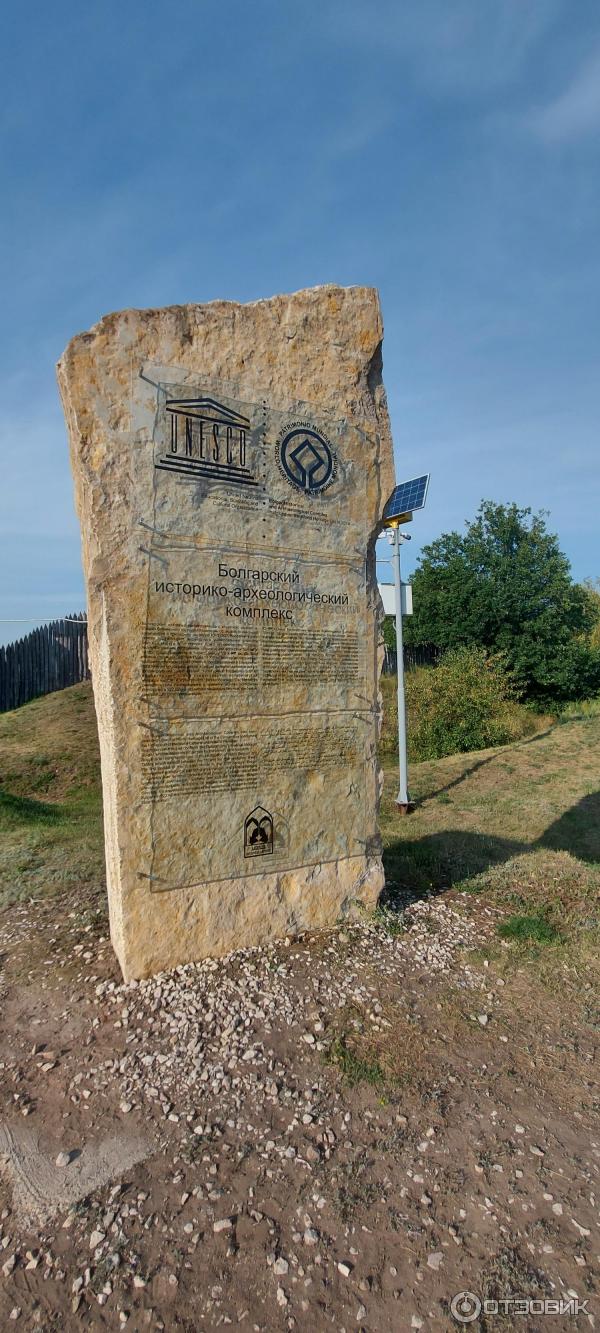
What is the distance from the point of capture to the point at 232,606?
4809 mm

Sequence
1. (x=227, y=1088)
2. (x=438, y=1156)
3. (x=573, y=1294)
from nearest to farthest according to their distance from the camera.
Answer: (x=573, y=1294) < (x=438, y=1156) < (x=227, y=1088)

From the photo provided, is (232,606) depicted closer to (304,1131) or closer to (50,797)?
(304,1131)

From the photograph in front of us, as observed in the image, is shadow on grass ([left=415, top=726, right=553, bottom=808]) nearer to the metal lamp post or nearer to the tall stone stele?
the metal lamp post

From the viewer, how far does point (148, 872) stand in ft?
14.6

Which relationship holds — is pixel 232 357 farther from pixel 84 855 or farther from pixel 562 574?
pixel 562 574

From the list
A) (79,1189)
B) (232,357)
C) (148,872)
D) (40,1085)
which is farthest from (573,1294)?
(232,357)

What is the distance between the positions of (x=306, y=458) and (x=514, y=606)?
2020 centimetres

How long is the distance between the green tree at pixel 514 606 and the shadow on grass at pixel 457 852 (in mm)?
13662

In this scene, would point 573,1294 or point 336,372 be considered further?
point 336,372

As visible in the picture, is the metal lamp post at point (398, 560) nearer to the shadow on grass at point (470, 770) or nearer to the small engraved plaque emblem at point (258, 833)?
the shadow on grass at point (470, 770)

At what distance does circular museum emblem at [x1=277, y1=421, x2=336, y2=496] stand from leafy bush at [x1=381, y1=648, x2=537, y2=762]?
1161 cm

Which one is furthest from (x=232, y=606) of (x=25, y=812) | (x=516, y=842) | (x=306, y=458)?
(x=25, y=812)

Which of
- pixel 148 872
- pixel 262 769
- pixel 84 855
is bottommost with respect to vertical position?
pixel 84 855

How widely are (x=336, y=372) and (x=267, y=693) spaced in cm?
253
